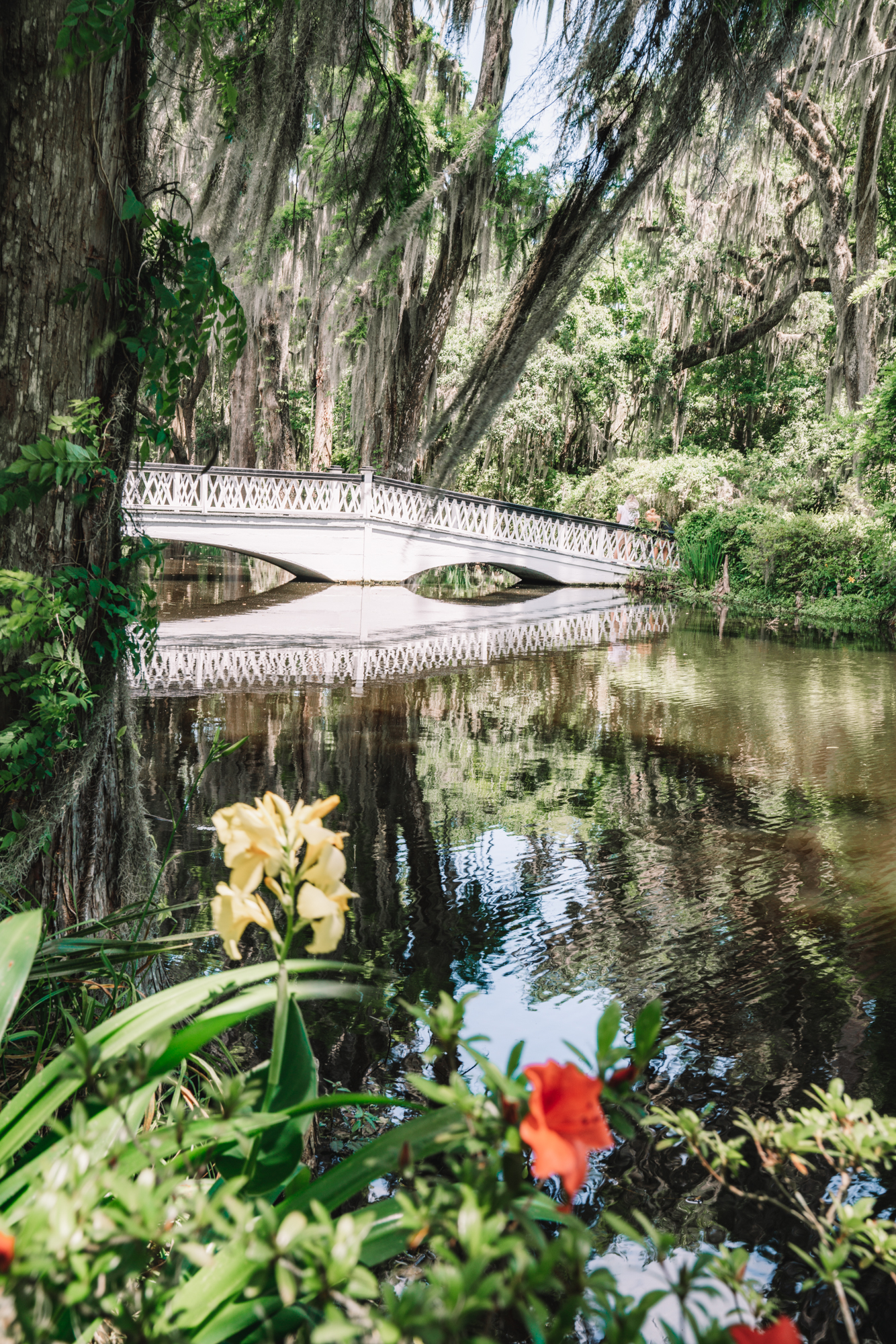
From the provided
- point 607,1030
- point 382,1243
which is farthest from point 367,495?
point 607,1030

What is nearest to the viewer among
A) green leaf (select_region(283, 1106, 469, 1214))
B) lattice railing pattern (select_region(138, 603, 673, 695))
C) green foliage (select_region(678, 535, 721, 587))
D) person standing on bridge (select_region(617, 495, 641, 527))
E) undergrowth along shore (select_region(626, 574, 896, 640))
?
green leaf (select_region(283, 1106, 469, 1214))

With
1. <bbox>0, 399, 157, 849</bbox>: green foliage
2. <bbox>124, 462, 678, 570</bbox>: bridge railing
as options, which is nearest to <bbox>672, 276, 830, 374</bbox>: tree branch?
<bbox>124, 462, 678, 570</bbox>: bridge railing

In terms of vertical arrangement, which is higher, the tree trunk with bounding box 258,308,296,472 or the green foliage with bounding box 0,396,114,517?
the tree trunk with bounding box 258,308,296,472

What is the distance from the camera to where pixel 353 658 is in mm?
10078

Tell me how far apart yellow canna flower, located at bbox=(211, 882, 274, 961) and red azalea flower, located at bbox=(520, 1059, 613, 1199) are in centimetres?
32

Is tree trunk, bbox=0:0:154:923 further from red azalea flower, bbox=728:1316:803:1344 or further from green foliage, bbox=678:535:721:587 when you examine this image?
green foliage, bbox=678:535:721:587

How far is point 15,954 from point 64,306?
4.81ft

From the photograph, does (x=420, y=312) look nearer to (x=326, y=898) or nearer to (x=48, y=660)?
(x=48, y=660)

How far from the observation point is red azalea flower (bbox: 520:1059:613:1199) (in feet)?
2.19

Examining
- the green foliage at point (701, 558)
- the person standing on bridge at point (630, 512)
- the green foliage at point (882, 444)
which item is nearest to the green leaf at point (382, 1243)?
the green foliage at point (882, 444)

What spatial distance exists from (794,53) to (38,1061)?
10.6ft

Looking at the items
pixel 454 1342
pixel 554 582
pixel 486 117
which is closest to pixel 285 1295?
pixel 454 1342

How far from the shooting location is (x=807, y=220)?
68.6 feet

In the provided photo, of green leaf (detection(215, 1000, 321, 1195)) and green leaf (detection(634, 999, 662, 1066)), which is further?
green leaf (detection(215, 1000, 321, 1195))
